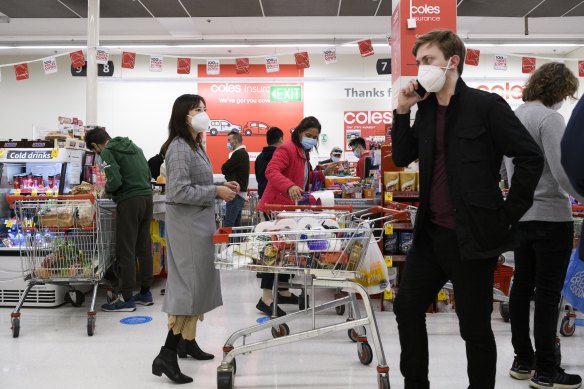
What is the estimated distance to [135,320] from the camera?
14.8 ft

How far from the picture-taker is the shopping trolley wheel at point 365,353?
3365 mm

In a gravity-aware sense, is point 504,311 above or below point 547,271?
below

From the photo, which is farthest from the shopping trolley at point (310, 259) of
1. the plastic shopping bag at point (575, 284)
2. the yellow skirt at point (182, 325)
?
the plastic shopping bag at point (575, 284)

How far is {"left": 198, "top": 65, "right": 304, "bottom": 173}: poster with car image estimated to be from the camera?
43.4 feet

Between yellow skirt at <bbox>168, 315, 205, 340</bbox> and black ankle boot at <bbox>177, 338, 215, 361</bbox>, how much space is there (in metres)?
0.35

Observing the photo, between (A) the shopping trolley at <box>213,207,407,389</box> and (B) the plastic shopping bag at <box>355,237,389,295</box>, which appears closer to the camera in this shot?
(A) the shopping trolley at <box>213,207,407,389</box>

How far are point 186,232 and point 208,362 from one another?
0.92m

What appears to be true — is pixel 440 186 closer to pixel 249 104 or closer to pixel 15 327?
pixel 15 327

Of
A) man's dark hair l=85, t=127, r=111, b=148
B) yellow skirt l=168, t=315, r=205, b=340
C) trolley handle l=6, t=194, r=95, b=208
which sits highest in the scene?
man's dark hair l=85, t=127, r=111, b=148

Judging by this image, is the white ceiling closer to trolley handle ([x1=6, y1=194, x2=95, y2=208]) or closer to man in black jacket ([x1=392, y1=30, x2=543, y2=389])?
trolley handle ([x1=6, y1=194, x2=95, y2=208])

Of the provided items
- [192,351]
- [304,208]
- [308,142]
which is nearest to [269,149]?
[308,142]

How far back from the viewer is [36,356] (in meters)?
3.62

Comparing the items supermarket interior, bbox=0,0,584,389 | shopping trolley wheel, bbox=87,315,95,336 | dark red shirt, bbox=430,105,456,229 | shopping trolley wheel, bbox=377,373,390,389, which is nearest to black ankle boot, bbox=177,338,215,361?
supermarket interior, bbox=0,0,584,389

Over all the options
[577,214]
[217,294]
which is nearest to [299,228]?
[217,294]
